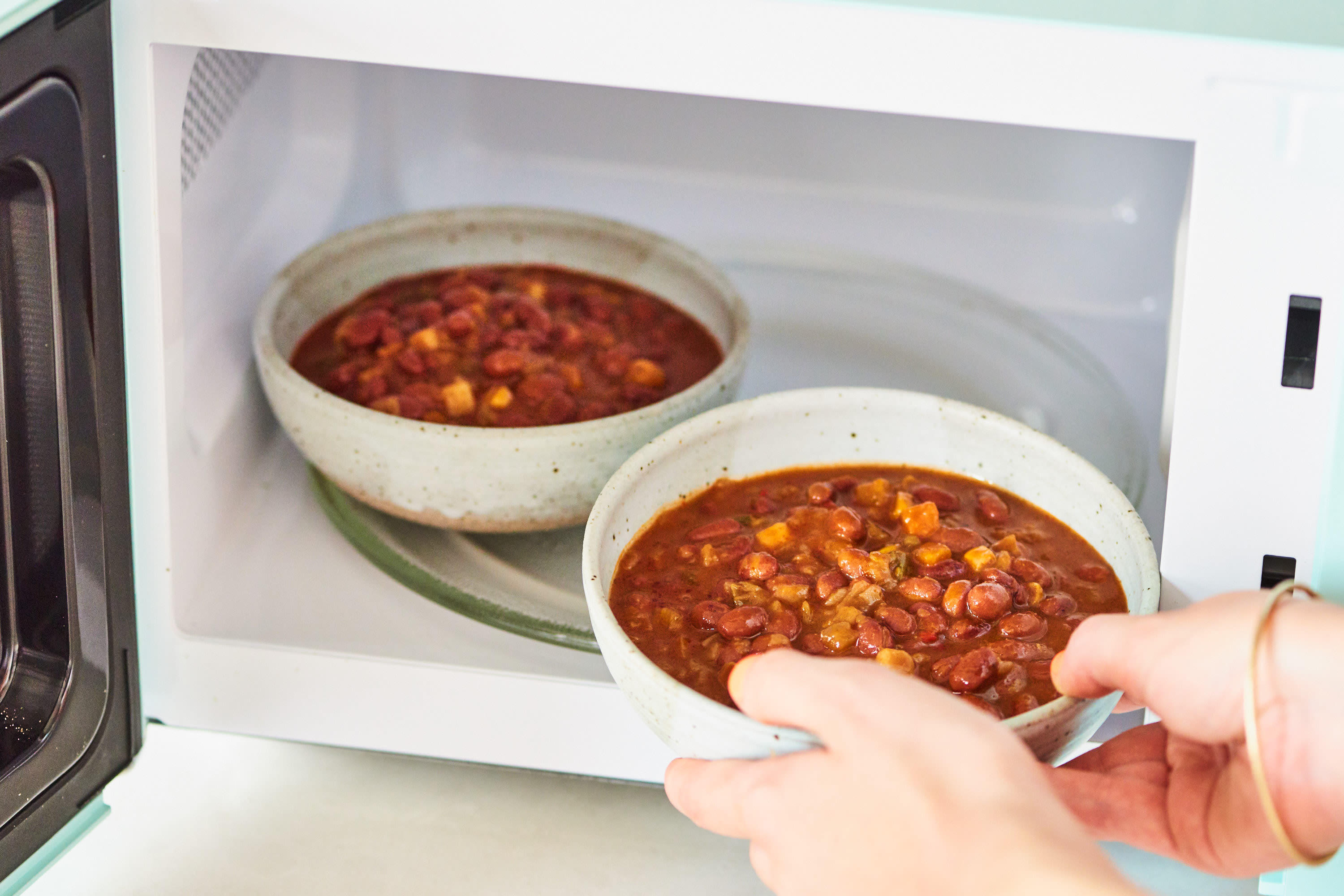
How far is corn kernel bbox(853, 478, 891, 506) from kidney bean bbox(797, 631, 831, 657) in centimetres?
13

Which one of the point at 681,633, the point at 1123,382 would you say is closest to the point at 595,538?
the point at 681,633

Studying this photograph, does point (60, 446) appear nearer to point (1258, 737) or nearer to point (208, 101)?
point (208, 101)

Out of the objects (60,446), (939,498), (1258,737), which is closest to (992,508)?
(939,498)

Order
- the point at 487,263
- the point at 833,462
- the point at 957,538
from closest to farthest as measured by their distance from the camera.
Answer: the point at 957,538 → the point at 833,462 → the point at 487,263

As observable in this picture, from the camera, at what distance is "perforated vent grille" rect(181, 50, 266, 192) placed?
32.6 inches

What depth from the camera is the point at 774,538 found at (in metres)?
0.73

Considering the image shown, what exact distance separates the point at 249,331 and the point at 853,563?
0.50m

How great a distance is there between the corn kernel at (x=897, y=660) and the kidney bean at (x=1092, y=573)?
147 millimetres

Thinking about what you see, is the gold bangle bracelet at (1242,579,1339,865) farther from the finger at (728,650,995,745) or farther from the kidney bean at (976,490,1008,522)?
the kidney bean at (976,490,1008,522)

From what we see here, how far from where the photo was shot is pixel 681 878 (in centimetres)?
78

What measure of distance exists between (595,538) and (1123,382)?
617mm

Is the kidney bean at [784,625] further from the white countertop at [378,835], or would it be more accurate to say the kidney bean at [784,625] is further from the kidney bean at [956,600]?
the white countertop at [378,835]

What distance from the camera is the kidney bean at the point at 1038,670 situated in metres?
0.64

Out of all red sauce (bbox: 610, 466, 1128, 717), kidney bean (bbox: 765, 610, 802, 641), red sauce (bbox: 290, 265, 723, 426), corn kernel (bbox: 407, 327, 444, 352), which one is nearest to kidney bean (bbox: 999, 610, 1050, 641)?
red sauce (bbox: 610, 466, 1128, 717)
